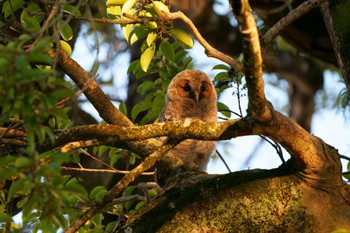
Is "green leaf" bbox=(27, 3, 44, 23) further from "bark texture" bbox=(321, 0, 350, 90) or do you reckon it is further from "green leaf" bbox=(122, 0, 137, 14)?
"bark texture" bbox=(321, 0, 350, 90)

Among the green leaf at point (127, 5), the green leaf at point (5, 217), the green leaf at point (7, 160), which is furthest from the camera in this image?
the green leaf at point (127, 5)

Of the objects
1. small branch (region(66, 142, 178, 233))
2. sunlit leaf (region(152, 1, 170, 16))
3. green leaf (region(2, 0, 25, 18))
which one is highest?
green leaf (region(2, 0, 25, 18))

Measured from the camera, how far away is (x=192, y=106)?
19.0 feet

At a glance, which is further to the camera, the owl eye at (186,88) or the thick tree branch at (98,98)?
the owl eye at (186,88)

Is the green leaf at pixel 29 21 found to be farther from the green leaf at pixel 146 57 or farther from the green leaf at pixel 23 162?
the green leaf at pixel 23 162

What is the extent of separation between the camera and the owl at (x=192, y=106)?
5172mm

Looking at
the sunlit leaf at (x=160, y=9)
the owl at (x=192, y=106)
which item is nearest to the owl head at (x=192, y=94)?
the owl at (x=192, y=106)

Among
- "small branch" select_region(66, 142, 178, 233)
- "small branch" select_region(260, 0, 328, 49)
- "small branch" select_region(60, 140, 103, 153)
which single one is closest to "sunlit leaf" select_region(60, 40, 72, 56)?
"small branch" select_region(60, 140, 103, 153)

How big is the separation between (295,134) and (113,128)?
89 centimetres

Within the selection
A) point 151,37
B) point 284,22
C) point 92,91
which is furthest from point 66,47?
point 284,22

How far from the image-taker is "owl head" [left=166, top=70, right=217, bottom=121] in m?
5.64

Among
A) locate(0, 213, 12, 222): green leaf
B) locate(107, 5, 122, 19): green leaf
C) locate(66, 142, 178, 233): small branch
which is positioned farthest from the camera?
locate(107, 5, 122, 19): green leaf

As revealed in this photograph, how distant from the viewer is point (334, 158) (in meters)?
3.24

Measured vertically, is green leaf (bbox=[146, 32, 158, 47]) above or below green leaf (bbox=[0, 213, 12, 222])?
above
